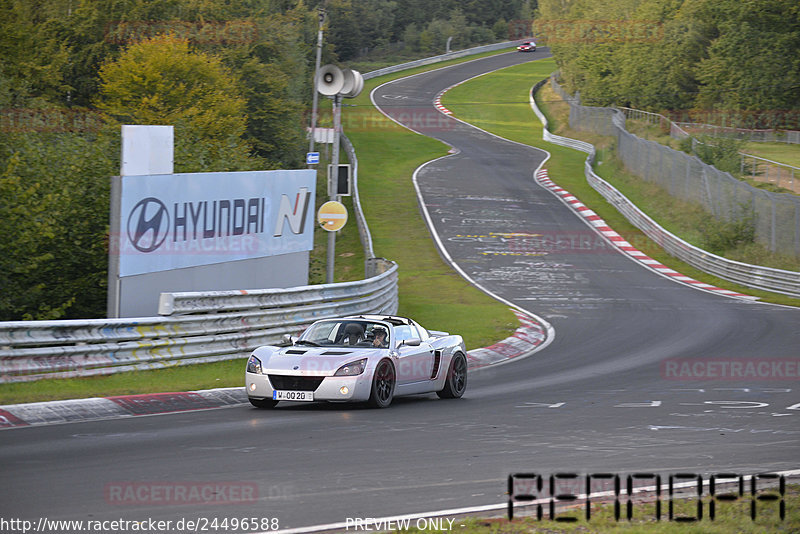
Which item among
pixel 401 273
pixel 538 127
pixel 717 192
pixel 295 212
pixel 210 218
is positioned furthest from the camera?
pixel 538 127

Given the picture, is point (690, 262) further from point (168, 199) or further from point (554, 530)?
point (554, 530)

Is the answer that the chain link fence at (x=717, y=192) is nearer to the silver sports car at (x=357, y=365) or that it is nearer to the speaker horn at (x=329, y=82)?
the speaker horn at (x=329, y=82)

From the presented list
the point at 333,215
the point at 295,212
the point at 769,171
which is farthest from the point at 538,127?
the point at 333,215

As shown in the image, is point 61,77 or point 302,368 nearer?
point 302,368

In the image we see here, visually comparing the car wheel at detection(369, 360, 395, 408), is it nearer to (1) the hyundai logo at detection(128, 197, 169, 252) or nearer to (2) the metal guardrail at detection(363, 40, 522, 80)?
(1) the hyundai logo at detection(128, 197, 169, 252)

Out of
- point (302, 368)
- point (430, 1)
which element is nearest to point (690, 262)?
point (302, 368)

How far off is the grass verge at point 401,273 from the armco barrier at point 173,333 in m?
0.20

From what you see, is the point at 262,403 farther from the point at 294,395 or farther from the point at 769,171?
the point at 769,171

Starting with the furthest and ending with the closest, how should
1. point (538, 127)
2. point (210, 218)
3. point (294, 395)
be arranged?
point (538, 127)
point (210, 218)
point (294, 395)

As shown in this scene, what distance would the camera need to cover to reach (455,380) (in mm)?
14555

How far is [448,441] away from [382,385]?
281 cm

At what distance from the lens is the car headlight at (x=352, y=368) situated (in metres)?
12.3

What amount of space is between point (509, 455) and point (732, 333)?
14875 millimetres

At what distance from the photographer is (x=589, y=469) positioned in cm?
852
